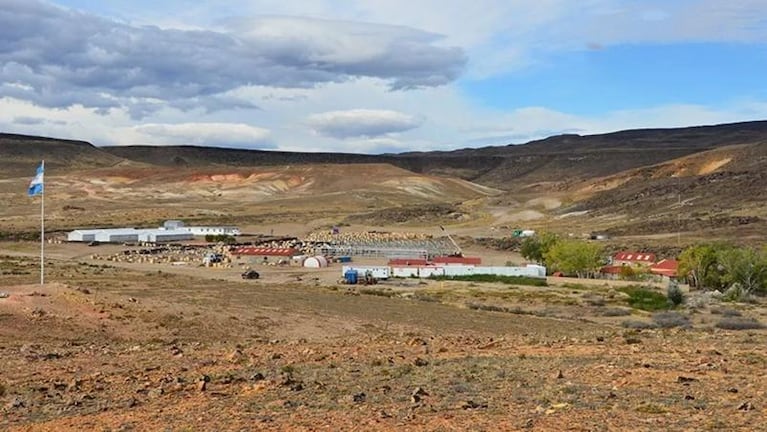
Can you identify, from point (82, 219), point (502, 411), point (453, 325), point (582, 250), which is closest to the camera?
point (502, 411)

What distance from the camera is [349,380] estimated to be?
14.9m

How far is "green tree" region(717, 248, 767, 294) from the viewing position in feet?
182

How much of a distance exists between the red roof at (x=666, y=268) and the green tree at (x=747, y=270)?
23.9 feet

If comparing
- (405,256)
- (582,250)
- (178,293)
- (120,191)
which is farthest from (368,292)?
(120,191)

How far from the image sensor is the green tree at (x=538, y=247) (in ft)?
251

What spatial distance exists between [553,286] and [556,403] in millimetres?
47922

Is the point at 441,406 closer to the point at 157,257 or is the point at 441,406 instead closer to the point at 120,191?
the point at 157,257

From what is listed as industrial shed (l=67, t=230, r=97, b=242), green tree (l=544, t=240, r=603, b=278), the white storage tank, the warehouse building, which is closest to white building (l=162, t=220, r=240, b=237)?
the warehouse building

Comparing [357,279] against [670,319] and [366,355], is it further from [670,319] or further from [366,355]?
[366,355]

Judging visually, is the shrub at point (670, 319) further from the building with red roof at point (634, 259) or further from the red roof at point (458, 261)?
the building with red roof at point (634, 259)

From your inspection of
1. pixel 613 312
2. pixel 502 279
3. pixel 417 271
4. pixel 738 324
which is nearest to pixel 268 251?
pixel 417 271

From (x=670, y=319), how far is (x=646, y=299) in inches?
485

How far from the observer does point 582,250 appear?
6850 centimetres

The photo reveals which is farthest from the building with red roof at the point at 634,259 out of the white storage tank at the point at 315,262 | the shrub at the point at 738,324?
the shrub at the point at 738,324
